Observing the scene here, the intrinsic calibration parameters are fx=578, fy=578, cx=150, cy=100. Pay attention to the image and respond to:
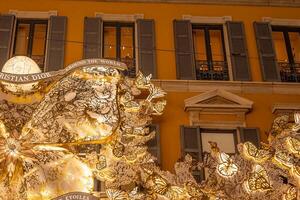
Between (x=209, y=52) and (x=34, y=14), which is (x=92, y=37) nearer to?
(x=34, y=14)

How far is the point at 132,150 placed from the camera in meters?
10.3

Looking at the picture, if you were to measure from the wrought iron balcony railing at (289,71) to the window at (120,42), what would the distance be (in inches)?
140

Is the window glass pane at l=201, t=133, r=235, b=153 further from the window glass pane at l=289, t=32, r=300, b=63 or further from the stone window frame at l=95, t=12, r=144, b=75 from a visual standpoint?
the stone window frame at l=95, t=12, r=144, b=75

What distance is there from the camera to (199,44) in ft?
46.8

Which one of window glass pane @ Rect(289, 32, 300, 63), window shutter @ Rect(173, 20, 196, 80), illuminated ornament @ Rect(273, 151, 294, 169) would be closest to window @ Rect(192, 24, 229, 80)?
window shutter @ Rect(173, 20, 196, 80)

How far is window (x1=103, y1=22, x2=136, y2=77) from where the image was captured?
1375cm

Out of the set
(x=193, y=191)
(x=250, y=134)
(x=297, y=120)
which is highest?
(x=250, y=134)

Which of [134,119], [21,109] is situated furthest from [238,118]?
[21,109]

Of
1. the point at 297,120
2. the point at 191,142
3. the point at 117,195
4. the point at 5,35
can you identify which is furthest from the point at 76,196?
the point at 5,35

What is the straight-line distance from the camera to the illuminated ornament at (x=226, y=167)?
9.45 metres

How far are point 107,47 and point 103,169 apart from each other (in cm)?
479

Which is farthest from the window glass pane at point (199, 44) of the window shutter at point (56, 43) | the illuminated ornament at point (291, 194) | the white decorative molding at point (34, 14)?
the illuminated ornament at point (291, 194)

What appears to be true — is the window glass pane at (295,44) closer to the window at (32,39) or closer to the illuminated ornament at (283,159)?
the illuminated ornament at (283,159)

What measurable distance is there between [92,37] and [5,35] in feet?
6.70
